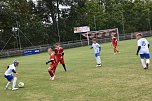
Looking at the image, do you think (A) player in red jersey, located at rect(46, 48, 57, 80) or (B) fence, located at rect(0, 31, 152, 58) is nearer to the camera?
(A) player in red jersey, located at rect(46, 48, 57, 80)

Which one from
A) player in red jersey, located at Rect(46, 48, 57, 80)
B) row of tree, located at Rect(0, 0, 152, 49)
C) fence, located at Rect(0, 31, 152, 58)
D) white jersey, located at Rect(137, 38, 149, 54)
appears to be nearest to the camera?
player in red jersey, located at Rect(46, 48, 57, 80)

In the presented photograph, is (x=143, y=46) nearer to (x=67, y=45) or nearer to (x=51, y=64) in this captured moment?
(x=51, y=64)

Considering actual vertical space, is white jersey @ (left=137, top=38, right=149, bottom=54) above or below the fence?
above

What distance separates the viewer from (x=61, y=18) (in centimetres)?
7238

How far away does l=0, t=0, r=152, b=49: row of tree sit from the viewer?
5675 centimetres

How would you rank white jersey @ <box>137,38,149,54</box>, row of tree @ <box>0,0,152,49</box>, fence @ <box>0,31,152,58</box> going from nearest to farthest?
1. white jersey @ <box>137,38,149,54</box>
2. fence @ <box>0,31,152,58</box>
3. row of tree @ <box>0,0,152,49</box>

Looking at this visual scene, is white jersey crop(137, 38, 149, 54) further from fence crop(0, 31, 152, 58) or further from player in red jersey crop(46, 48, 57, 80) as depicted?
fence crop(0, 31, 152, 58)

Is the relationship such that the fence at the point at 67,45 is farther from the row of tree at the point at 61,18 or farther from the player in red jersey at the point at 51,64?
the player in red jersey at the point at 51,64

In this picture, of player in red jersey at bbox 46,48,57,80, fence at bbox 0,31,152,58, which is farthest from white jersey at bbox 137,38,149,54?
fence at bbox 0,31,152,58

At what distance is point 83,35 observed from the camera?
214 feet

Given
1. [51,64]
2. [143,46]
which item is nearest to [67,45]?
[51,64]

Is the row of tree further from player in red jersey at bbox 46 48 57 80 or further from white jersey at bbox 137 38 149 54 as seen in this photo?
white jersey at bbox 137 38 149 54

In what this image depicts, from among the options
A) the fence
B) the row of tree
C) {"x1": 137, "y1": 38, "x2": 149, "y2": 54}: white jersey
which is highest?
the row of tree

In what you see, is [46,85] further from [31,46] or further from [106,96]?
[31,46]
